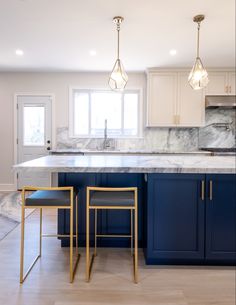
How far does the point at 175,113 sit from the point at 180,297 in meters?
3.71

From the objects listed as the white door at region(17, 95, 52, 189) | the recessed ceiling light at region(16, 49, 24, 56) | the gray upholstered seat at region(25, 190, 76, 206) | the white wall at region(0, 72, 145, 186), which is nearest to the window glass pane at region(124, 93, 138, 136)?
the white wall at region(0, 72, 145, 186)

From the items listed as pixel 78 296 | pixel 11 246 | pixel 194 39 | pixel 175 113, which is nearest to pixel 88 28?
pixel 194 39

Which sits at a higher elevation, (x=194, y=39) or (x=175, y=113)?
(x=194, y=39)

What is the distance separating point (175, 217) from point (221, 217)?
16.6 inches

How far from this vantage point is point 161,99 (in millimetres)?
5133

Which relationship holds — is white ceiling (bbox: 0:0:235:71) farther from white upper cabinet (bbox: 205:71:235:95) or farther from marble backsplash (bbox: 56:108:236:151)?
marble backsplash (bbox: 56:108:236:151)

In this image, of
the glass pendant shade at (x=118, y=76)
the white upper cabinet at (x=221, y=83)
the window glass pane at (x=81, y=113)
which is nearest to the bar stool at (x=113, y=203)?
the glass pendant shade at (x=118, y=76)

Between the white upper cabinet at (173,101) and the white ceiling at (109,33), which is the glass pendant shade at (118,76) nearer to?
the white ceiling at (109,33)

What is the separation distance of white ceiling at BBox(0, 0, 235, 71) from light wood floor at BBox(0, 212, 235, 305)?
8.79 ft

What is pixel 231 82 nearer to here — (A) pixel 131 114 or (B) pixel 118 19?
(A) pixel 131 114

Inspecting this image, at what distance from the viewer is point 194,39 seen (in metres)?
3.75

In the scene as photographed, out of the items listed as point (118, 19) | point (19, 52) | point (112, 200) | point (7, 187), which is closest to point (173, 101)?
point (118, 19)

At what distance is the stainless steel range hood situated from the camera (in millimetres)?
4898

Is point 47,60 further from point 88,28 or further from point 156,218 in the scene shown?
point 156,218
